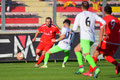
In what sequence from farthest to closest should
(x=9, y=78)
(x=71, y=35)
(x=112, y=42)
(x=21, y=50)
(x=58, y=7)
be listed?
1. (x=58, y=7)
2. (x=21, y=50)
3. (x=71, y=35)
4. (x=112, y=42)
5. (x=9, y=78)

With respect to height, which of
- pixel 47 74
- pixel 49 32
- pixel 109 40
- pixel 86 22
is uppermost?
pixel 86 22

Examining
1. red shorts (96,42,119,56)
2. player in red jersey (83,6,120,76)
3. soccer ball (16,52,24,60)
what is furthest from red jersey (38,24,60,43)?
red shorts (96,42,119,56)

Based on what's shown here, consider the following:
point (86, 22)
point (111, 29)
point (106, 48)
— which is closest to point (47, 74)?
point (106, 48)

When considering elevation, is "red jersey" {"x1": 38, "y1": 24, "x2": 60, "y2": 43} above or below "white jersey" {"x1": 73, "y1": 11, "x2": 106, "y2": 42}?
below

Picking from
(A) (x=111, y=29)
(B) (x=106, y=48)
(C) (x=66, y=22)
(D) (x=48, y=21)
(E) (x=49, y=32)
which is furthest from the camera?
(E) (x=49, y=32)

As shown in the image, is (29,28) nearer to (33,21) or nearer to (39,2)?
(33,21)

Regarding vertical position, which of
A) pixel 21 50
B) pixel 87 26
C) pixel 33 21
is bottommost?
pixel 21 50

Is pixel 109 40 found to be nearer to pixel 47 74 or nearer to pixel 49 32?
pixel 47 74

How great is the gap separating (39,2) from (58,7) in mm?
1074

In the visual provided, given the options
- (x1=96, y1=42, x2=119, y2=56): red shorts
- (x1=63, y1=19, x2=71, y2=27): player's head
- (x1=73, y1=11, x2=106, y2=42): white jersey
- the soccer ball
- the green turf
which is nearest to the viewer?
the green turf

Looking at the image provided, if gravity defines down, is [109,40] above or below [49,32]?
above

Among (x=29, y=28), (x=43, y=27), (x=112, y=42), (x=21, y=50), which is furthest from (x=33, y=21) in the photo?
(x=112, y=42)

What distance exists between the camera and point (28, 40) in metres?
17.1

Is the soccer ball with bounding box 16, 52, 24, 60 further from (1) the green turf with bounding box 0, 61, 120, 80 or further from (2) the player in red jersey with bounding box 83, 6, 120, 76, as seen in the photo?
(2) the player in red jersey with bounding box 83, 6, 120, 76
